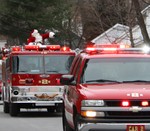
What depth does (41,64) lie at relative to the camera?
2291 cm

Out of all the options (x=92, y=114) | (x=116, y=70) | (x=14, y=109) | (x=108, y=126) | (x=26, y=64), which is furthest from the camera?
(x=14, y=109)

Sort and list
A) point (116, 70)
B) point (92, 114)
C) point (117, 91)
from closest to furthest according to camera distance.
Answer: point (92, 114), point (117, 91), point (116, 70)

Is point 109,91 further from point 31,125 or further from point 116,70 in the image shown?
point 31,125

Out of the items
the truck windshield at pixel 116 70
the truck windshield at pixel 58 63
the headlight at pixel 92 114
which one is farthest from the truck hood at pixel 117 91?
the truck windshield at pixel 58 63

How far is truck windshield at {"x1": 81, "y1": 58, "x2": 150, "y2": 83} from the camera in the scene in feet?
41.7

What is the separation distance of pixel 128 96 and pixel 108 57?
179 centimetres

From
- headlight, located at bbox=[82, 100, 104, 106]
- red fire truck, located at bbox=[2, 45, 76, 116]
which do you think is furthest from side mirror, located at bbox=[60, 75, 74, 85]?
red fire truck, located at bbox=[2, 45, 76, 116]

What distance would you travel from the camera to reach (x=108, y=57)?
1324cm

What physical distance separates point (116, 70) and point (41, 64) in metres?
10.2

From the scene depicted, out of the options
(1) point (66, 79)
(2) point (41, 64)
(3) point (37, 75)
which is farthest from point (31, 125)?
(1) point (66, 79)

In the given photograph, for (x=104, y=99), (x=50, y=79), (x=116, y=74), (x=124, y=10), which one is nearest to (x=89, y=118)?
(x=104, y=99)

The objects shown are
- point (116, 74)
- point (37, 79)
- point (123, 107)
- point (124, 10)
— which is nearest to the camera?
point (123, 107)

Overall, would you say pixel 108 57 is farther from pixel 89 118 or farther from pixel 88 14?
pixel 88 14

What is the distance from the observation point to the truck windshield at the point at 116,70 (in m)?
12.7
